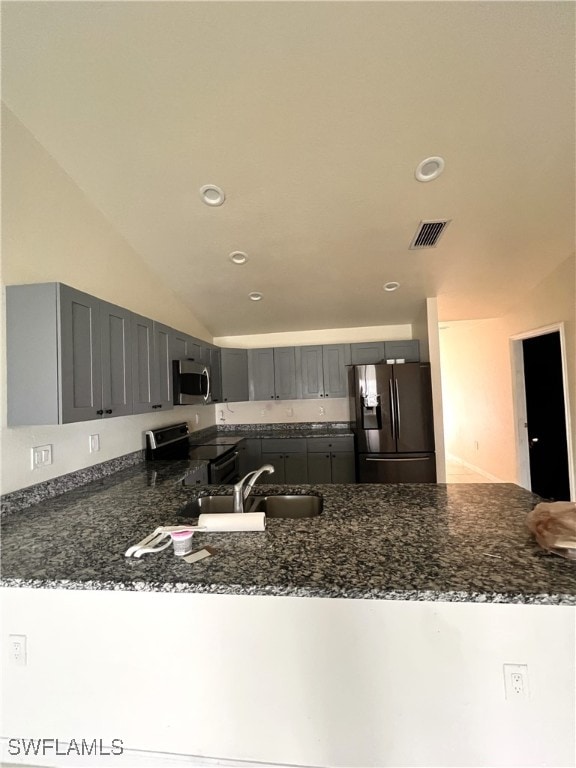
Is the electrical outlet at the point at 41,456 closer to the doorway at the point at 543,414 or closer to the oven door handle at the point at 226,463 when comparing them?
the oven door handle at the point at 226,463

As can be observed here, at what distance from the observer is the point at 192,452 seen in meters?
3.31

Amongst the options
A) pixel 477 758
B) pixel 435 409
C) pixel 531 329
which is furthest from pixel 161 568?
pixel 531 329

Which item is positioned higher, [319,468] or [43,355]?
[43,355]

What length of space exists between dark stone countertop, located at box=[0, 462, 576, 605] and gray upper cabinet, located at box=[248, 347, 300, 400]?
2.89 meters

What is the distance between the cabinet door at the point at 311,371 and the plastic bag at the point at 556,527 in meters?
3.31

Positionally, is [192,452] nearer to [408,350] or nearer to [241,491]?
[241,491]

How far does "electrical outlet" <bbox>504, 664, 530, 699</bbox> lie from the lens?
95 centimetres

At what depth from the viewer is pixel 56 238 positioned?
79.0 inches

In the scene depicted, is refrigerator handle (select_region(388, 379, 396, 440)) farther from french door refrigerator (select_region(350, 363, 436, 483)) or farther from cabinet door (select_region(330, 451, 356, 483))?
cabinet door (select_region(330, 451, 356, 483))

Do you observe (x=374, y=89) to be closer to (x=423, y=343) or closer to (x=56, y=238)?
(x=56, y=238)

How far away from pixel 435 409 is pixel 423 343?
91cm

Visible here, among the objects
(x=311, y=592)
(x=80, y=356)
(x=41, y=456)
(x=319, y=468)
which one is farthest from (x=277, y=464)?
(x=311, y=592)

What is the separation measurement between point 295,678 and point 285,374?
3.59m

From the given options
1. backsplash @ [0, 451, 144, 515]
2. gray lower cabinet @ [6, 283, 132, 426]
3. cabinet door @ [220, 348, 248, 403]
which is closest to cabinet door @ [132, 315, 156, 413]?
backsplash @ [0, 451, 144, 515]
